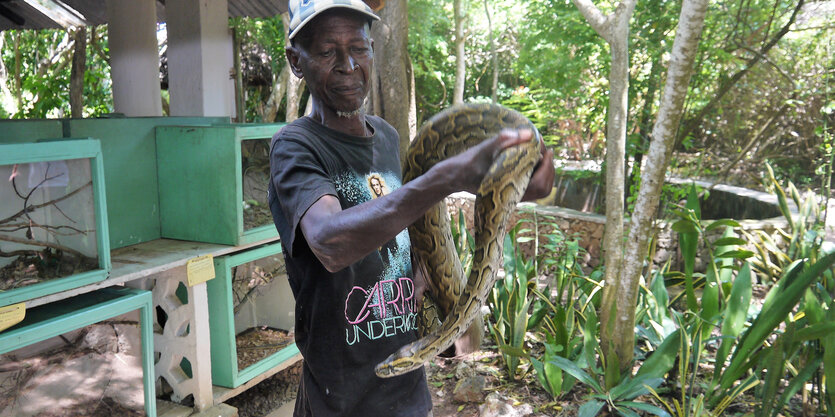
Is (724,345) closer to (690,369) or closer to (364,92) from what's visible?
(690,369)

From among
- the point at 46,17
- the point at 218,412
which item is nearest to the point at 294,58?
the point at 218,412

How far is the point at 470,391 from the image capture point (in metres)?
A: 4.25

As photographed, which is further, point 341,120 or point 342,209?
point 341,120

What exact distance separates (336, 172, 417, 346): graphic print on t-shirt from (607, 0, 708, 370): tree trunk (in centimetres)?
207

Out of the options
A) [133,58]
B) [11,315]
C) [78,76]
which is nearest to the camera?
[11,315]

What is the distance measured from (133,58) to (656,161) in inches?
171

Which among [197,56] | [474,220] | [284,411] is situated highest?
[197,56]

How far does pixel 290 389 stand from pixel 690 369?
3.01 meters

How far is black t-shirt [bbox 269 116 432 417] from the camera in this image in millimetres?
1739

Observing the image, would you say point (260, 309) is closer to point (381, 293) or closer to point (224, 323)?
point (224, 323)

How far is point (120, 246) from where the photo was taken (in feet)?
12.1

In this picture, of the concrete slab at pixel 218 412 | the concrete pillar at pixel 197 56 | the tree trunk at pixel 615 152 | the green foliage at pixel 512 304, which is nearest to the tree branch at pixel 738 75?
the tree trunk at pixel 615 152

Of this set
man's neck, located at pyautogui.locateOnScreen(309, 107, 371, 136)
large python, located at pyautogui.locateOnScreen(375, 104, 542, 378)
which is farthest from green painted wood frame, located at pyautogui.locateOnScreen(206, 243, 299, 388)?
man's neck, located at pyautogui.locateOnScreen(309, 107, 371, 136)

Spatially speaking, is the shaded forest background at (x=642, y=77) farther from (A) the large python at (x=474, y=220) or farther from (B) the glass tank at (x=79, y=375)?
(A) the large python at (x=474, y=220)
